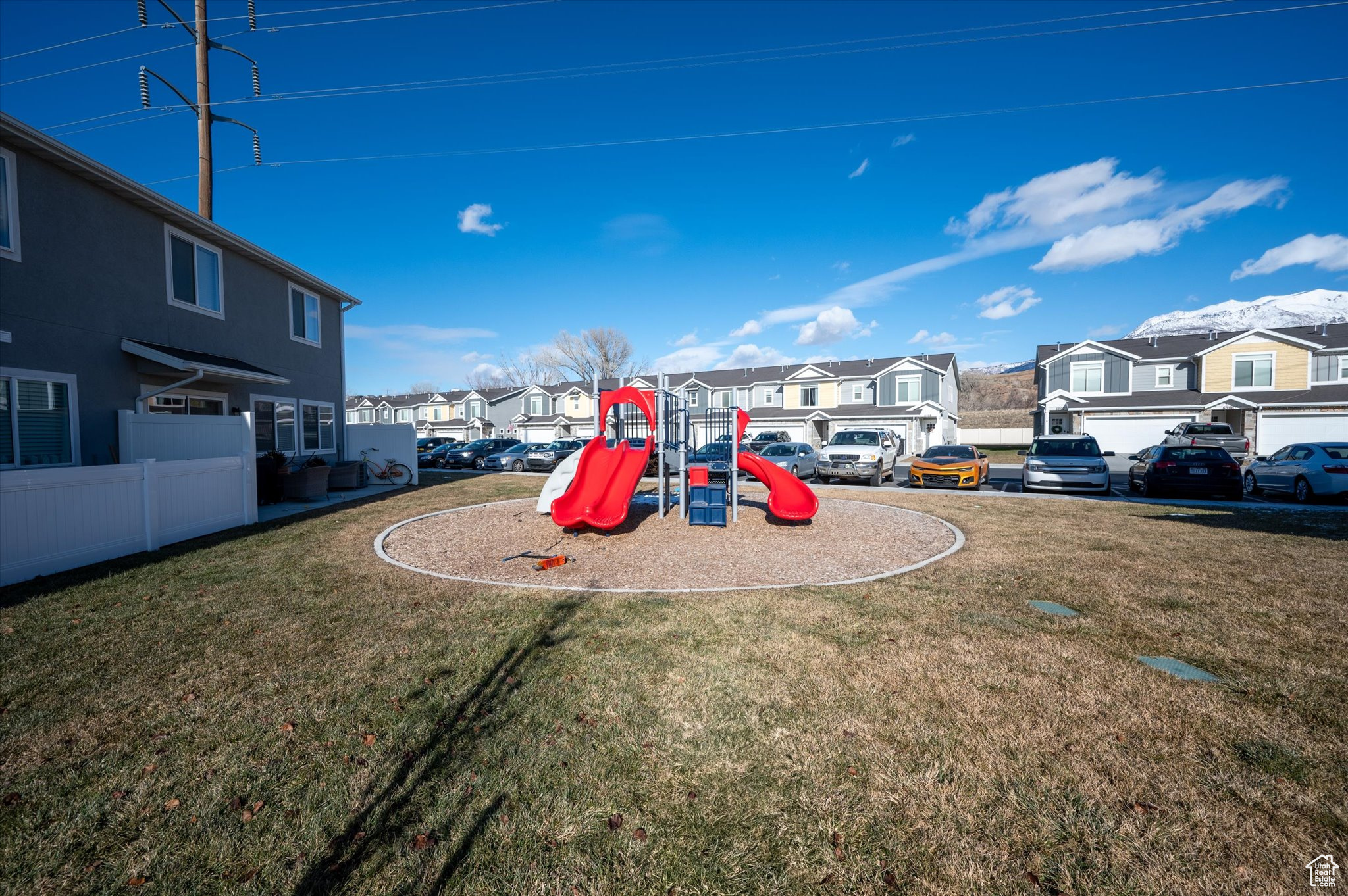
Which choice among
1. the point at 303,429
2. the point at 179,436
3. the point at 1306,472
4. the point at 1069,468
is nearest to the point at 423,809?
the point at 179,436

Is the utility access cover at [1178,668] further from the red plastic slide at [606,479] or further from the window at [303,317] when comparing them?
the window at [303,317]

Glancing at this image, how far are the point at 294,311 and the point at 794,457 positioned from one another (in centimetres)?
1668

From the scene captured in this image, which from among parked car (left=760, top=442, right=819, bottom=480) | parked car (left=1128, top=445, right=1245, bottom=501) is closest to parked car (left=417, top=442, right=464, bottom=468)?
parked car (left=760, top=442, right=819, bottom=480)

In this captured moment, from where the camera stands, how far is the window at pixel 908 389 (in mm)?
38438

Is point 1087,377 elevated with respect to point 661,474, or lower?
elevated

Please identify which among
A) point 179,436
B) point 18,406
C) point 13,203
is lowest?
point 179,436

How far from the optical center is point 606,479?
964 cm

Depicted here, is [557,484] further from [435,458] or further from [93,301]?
[435,458]

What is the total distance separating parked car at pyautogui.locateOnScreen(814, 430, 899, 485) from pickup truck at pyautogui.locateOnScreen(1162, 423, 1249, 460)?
982 cm

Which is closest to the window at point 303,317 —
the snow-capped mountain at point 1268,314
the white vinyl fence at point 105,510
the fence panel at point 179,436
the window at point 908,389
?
the fence panel at point 179,436

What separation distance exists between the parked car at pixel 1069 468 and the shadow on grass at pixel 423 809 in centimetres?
1665

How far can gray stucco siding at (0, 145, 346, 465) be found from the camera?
9.32 meters

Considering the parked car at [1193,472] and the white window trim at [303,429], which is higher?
the white window trim at [303,429]

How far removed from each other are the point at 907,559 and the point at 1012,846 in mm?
5547
